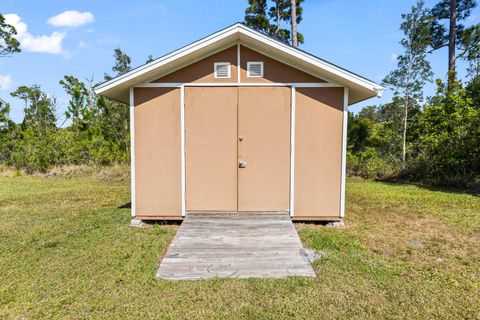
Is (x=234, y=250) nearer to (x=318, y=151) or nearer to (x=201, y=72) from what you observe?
(x=318, y=151)

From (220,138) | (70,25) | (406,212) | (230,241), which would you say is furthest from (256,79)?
(70,25)

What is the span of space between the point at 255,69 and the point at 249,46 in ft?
1.42

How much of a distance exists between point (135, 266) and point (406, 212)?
619 centimetres

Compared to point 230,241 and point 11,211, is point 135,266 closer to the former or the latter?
point 230,241

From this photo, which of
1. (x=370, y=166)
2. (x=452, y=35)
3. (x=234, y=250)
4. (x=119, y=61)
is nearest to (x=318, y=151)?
(x=234, y=250)

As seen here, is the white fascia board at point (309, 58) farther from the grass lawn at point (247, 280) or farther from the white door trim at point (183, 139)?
the grass lawn at point (247, 280)

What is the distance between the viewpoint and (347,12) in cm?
1034

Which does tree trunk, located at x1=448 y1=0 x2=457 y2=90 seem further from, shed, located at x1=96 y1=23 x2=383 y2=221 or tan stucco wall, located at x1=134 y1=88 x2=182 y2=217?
tan stucco wall, located at x1=134 y1=88 x2=182 y2=217

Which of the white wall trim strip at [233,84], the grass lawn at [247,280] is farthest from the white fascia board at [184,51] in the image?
the grass lawn at [247,280]

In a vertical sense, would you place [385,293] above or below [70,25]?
below

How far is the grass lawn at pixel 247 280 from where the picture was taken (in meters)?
2.86

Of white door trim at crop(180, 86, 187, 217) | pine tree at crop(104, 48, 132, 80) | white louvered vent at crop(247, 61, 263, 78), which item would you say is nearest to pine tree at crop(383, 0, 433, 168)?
white louvered vent at crop(247, 61, 263, 78)

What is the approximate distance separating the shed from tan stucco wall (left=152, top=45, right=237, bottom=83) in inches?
0.7

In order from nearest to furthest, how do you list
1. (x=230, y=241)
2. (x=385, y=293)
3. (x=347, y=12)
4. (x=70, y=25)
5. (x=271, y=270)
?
(x=385, y=293)
(x=271, y=270)
(x=230, y=241)
(x=347, y=12)
(x=70, y=25)
